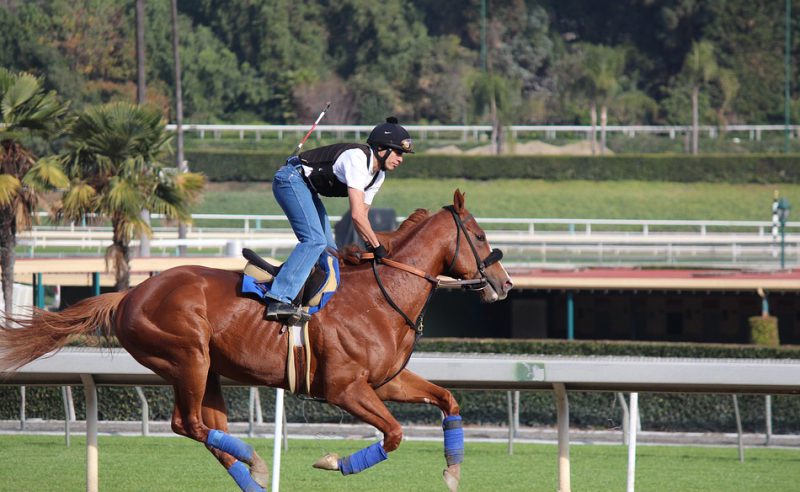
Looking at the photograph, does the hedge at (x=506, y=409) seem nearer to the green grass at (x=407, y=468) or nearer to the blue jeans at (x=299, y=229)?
the green grass at (x=407, y=468)

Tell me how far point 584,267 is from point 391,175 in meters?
24.8

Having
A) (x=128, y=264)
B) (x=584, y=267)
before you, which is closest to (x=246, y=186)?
(x=584, y=267)

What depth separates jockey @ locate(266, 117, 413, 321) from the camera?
7.09 metres

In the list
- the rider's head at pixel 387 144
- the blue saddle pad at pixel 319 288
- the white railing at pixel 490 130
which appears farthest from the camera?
the white railing at pixel 490 130

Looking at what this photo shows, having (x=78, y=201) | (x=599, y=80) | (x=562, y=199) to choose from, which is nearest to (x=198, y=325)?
(x=78, y=201)

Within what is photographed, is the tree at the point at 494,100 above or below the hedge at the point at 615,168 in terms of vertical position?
above

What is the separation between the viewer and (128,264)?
1964cm

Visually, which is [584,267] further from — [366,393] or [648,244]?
[366,393]

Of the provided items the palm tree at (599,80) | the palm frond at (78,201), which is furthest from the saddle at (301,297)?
the palm tree at (599,80)

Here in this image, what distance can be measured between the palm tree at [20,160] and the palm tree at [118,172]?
46 cm

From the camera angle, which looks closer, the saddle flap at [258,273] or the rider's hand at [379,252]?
the saddle flap at [258,273]

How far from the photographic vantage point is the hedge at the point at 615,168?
52.2 m

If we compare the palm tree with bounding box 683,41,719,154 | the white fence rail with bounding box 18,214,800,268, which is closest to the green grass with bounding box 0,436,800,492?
the white fence rail with bounding box 18,214,800,268

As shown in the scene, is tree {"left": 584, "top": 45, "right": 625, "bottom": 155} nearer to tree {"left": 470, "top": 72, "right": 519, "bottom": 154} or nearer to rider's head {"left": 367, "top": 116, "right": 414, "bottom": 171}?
tree {"left": 470, "top": 72, "right": 519, "bottom": 154}
